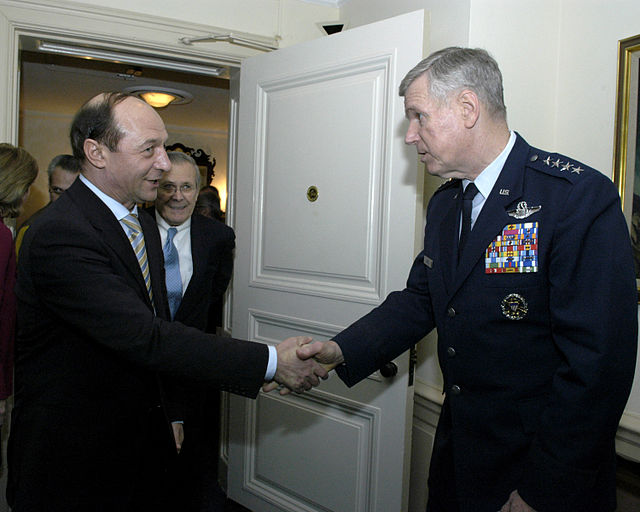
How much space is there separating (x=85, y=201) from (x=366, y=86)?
122cm

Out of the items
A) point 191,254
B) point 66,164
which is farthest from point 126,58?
point 191,254

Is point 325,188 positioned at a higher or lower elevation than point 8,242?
higher

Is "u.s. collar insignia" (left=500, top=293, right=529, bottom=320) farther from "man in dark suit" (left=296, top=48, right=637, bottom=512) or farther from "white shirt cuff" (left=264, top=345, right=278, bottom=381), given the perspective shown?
"white shirt cuff" (left=264, top=345, right=278, bottom=381)

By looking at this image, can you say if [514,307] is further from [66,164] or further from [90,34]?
[66,164]

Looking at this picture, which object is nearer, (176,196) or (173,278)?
(173,278)

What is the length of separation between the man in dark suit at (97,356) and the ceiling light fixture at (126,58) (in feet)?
4.41

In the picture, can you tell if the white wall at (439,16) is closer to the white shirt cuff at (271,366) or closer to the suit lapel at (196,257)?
the white shirt cuff at (271,366)

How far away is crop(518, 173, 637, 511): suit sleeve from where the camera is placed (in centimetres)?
112

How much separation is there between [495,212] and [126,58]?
2.25 m

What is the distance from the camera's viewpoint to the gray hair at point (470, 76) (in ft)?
4.60

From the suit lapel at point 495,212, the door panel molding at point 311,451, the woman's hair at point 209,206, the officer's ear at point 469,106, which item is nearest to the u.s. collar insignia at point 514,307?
the suit lapel at point 495,212

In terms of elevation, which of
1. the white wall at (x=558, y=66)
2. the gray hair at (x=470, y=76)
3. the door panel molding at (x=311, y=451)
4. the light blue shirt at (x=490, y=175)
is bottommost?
the door panel molding at (x=311, y=451)

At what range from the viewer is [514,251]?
50.6 inches

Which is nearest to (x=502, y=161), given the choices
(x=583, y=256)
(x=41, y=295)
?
(x=583, y=256)
